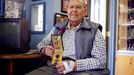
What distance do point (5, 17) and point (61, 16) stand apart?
0.76 m

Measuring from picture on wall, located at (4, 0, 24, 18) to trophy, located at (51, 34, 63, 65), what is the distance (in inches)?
38.1

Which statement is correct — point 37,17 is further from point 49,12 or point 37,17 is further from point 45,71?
point 45,71

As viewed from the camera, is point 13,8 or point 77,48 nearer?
point 77,48

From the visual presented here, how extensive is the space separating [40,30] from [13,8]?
1.48 feet

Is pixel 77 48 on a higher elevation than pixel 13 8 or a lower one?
lower

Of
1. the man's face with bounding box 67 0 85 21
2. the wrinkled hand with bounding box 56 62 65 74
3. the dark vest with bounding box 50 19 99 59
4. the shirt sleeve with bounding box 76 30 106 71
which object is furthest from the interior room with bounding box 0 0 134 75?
the man's face with bounding box 67 0 85 21

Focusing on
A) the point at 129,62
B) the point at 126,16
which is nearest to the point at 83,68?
the point at 129,62

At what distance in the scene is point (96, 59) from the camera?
2008 millimetres

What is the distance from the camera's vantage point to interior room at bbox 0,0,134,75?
8.38ft

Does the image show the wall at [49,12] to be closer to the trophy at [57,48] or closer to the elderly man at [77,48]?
the elderly man at [77,48]

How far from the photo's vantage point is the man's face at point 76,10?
2.13 metres

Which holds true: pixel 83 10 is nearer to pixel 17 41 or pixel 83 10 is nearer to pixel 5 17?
pixel 17 41

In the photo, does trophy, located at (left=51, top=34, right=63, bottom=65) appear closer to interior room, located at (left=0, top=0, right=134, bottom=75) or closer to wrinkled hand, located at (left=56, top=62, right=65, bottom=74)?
wrinkled hand, located at (left=56, top=62, right=65, bottom=74)

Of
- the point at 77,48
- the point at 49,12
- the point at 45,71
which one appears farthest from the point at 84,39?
the point at 49,12
